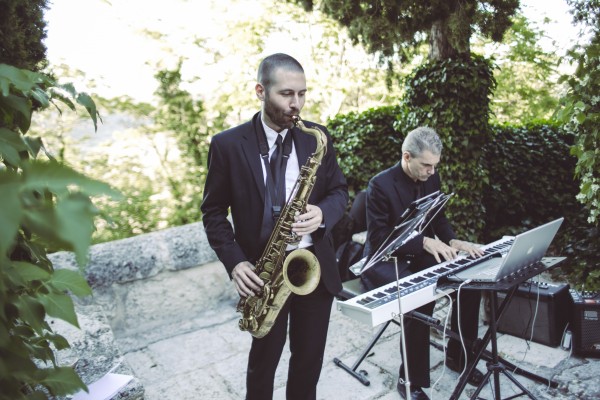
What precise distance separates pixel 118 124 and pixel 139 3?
93.7 inches

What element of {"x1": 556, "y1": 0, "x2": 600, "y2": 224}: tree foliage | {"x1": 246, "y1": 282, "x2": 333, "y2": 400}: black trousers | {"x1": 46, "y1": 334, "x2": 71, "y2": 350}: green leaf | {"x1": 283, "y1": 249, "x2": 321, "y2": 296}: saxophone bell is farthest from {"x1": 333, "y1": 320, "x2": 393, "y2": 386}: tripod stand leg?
{"x1": 46, "y1": 334, "x2": 71, "y2": 350}: green leaf

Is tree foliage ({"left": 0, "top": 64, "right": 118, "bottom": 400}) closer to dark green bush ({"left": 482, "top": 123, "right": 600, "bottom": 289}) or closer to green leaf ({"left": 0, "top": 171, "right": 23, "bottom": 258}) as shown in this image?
green leaf ({"left": 0, "top": 171, "right": 23, "bottom": 258})

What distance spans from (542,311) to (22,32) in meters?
3.98

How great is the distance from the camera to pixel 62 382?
1067 millimetres

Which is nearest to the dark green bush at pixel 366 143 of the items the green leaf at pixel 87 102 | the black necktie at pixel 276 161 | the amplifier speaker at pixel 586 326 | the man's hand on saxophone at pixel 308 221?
the amplifier speaker at pixel 586 326

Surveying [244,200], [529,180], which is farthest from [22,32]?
[529,180]

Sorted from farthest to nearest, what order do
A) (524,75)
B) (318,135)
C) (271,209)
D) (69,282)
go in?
(524,75), (318,135), (271,209), (69,282)

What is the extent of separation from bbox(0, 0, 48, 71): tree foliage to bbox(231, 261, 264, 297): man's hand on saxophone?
166 cm

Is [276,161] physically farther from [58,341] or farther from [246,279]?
[58,341]

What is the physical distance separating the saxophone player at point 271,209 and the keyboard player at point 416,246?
770mm

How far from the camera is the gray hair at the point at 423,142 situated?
9.00ft

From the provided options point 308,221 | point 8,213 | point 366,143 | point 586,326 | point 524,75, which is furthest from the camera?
point 524,75

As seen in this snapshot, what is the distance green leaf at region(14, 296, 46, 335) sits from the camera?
39.4 inches

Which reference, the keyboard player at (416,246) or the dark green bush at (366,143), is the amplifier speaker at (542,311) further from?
the dark green bush at (366,143)
